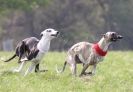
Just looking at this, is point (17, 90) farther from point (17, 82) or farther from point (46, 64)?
point (46, 64)

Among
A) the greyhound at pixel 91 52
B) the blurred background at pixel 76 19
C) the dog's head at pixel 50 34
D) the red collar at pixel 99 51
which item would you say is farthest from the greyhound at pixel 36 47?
the blurred background at pixel 76 19

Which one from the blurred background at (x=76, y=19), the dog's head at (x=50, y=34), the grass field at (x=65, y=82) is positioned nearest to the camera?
the grass field at (x=65, y=82)

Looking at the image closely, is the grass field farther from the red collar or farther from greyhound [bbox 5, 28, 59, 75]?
the red collar

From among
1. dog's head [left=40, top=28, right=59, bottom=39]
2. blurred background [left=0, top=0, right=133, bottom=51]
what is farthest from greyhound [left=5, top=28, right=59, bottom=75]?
blurred background [left=0, top=0, right=133, bottom=51]

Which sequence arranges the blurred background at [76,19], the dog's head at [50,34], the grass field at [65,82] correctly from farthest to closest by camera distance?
1. the blurred background at [76,19]
2. the dog's head at [50,34]
3. the grass field at [65,82]

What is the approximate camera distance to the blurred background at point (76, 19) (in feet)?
178

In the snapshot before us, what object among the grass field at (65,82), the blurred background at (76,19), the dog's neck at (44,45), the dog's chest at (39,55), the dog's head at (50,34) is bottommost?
the grass field at (65,82)

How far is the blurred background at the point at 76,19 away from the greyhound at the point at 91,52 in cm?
4059

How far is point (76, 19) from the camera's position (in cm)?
5638

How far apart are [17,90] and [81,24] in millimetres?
45345

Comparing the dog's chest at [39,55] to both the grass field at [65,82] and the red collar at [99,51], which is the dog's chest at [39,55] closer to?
the grass field at [65,82]

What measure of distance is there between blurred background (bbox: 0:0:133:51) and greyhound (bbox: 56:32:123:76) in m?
40.6

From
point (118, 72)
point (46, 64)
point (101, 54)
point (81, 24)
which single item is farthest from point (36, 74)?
point (81, 24)

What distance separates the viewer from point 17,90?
10422 millimetres
